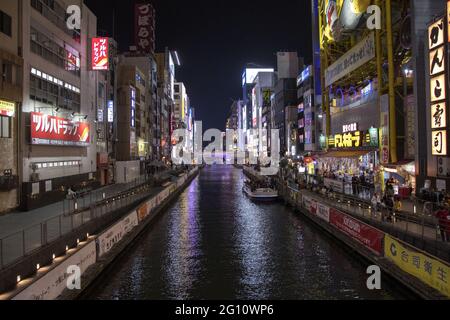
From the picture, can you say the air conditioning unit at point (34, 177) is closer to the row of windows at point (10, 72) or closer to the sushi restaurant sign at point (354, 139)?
the row of windows at point (10, 72)

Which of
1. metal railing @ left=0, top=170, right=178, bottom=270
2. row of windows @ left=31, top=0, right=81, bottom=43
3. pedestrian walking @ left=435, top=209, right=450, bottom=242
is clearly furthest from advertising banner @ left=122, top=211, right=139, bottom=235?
row of windows @ left=31, top=0, right=81, bottom=43

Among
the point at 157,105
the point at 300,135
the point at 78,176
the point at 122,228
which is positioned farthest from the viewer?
the point at 157,105

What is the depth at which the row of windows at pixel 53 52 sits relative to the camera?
3281 centimetres

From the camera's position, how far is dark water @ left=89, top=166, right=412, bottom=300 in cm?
1681

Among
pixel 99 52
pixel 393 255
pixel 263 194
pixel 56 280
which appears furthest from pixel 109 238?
pixel 99 52

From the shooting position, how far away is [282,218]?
35.5m

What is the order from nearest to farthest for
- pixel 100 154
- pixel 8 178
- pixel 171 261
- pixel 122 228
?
1. pixel 171 261
2. pixel 122 228
3. pixel 8 178
4. pixel 100 154

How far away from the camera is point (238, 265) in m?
20.8

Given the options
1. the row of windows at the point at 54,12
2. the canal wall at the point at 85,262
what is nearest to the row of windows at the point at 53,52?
the row of windows at the point at 54,12

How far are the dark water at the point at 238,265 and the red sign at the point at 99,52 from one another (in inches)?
770

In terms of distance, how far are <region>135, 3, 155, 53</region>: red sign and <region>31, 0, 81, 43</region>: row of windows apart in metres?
55.6

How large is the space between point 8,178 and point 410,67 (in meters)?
31.0
